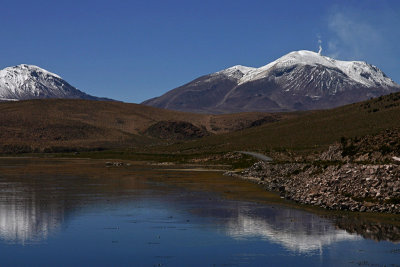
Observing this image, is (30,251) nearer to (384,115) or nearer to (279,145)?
(279,145)

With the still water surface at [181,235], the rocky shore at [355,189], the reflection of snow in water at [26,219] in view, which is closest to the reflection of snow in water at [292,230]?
the still water surface at [181,235]

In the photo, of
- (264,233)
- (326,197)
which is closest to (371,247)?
(264,233)

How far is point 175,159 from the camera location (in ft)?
371

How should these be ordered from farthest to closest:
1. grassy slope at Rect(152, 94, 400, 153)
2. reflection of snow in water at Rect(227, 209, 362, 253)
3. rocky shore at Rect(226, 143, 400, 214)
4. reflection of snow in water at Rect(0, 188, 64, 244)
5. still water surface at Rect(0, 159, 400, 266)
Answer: grassy slope at Rect(152, 94, 400, 153) → rocky shore at Rect(226, 143, 400, 214) → reflection of snow in water at Rect(0, 188, 64, 244) → reflection of snow in water at Rect(227, 209, 362, 253) → still water surface at Rect(0, 159, 400, 266)

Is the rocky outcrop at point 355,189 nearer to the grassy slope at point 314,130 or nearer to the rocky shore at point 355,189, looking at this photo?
the rocky shore at point 355,189

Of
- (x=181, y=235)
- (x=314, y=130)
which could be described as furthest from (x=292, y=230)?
(x=314, y=130)

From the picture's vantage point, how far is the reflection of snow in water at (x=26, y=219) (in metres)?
28.0

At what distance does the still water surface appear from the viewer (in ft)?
76.3

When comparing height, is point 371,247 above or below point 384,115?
below

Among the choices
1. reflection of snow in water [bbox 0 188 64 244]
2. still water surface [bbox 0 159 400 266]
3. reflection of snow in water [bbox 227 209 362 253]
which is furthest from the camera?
reflection of snow in water [bbox 0 188 64 244]

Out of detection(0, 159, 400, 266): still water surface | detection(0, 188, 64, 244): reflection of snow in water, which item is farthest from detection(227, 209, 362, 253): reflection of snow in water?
detection(0, 188, 64, 244): reflection of snow in water

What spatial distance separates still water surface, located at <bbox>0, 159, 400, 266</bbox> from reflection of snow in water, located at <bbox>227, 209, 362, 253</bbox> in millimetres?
49

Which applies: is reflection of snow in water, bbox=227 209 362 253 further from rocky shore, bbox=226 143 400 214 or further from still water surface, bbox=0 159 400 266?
rocky shore, bbox=226 143 400 214

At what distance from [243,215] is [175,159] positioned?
7878 cm
